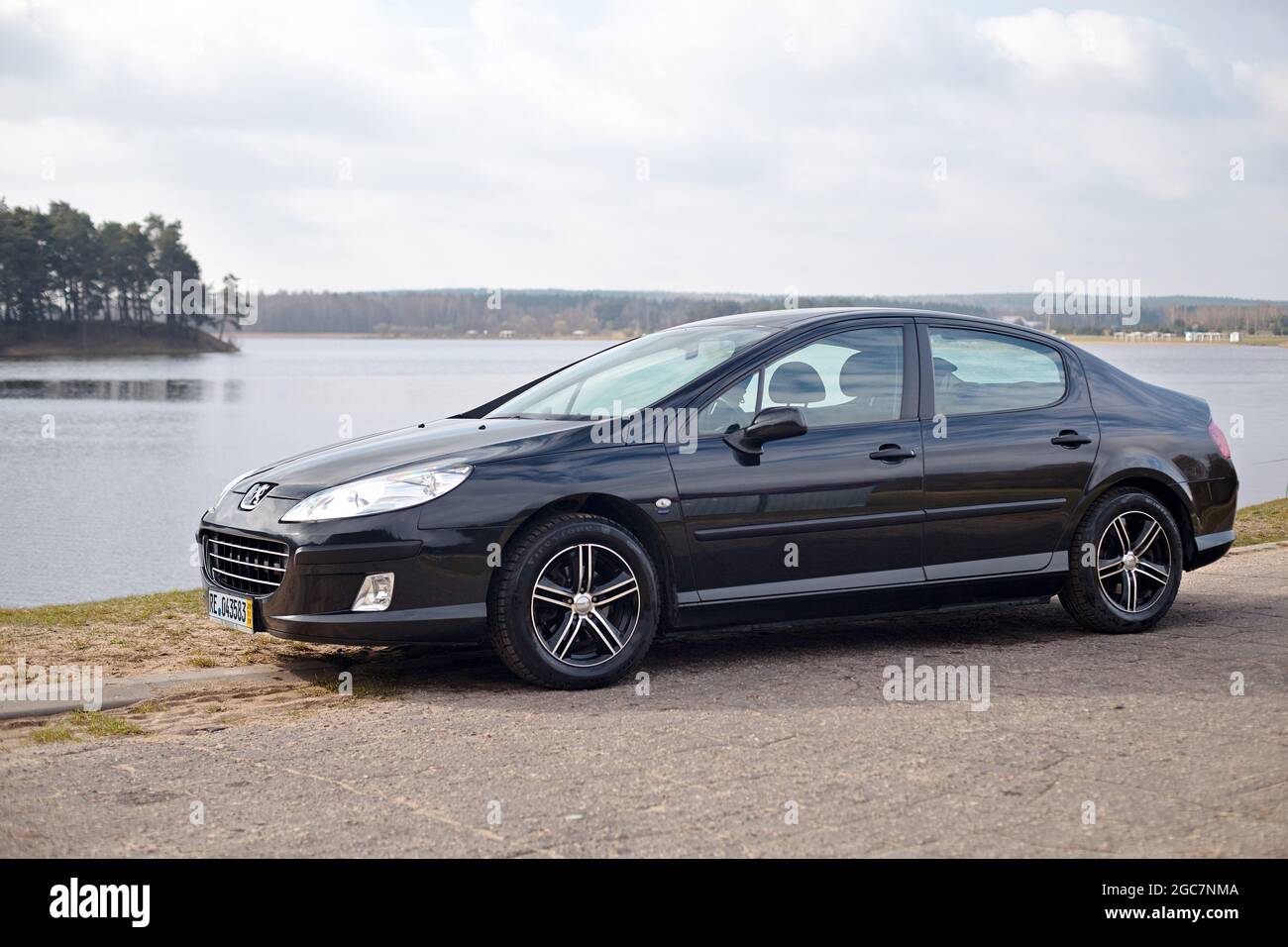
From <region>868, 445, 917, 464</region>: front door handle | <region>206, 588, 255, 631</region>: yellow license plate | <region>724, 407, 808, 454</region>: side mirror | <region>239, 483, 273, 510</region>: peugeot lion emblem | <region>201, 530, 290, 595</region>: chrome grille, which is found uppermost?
<region>724, 407, 808, 454</region>: side mirror

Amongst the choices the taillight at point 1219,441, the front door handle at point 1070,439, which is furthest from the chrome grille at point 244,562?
the taillight at point 1219,441

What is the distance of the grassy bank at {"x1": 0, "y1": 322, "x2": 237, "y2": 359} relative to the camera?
115 metres

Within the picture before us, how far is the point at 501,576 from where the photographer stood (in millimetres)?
6203

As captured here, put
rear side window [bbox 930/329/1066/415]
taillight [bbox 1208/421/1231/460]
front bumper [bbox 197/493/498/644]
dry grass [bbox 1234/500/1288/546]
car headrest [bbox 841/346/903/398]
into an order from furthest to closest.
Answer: dry grass [bbox 1234/500/1288/546] < taillight [bbox 1208/421/1231/460] < rear side window [bbox 930/329/1066/415] < car headrest [bbox 841/346/903/398] < front bumper [bbox 197/493/498/644]

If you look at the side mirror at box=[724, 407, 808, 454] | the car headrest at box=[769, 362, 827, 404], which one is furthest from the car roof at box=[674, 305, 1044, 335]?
the side mirror at box=[724, 407, 808, 454]

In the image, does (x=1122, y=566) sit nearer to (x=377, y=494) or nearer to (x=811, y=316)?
(x=811, y=316)

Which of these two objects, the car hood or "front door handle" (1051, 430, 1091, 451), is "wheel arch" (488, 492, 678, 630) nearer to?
the car hood

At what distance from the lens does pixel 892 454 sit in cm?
698

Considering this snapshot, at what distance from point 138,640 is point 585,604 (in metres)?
2.90

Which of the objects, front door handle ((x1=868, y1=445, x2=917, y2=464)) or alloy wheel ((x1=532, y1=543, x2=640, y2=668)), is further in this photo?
front door handle ((x1=868, y1=445, x2=917, y2=464))

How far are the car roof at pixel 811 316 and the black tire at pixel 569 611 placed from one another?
154 cm

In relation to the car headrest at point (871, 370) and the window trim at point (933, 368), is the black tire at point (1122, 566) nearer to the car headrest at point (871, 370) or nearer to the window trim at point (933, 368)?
the window trim at point (933, 368)

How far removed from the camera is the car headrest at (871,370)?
7125 millimetres
